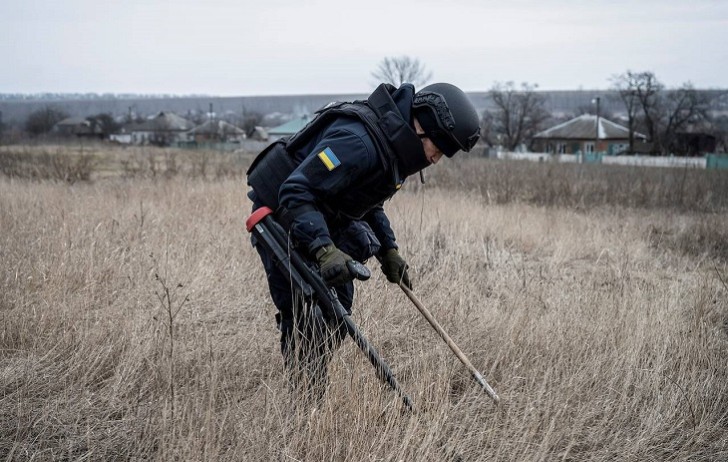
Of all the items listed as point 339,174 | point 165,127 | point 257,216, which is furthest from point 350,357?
point 165,127

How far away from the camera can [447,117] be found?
2609 millimetres

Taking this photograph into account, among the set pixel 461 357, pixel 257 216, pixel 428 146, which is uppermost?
pixel 428 146

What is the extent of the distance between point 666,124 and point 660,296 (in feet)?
178

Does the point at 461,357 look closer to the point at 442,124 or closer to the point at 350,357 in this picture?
the point at 350,357

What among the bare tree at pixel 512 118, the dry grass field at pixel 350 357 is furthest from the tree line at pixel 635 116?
the dry grass field at pixel 350 357

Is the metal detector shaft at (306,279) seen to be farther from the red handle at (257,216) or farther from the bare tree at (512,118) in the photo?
the bare tree at (512,118)

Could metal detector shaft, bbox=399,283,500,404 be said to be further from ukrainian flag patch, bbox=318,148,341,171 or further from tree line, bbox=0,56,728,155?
tree line, bbox=0,56,728,155

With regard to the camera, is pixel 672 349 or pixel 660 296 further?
pixel 660 296

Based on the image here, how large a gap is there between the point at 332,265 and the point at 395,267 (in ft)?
2.43

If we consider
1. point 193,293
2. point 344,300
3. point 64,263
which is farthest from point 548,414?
point 64,263

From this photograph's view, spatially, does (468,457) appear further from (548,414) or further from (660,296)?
(660,296)

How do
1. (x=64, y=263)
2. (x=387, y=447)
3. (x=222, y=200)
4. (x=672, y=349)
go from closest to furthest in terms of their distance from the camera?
1. (x=387, y=447)
2. (x=672, y=349)
3. (x=64, y=263)
4. (x=222, y=200)

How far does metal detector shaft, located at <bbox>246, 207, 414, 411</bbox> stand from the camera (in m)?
2.58

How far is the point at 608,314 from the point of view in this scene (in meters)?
3.97
